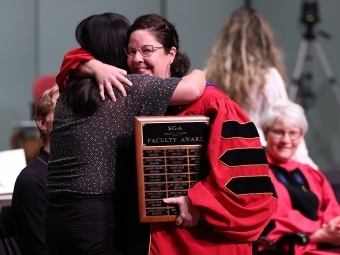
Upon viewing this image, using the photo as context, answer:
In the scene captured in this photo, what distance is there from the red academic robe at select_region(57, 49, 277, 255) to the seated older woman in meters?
1.26

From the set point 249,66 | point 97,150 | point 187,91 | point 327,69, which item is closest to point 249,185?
point 187,91

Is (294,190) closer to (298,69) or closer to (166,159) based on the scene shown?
(166,159)

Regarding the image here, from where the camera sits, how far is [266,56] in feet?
15.1

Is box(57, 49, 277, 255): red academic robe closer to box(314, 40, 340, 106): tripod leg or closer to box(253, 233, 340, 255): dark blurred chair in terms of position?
box(253, 233, 340, 255): dark blurred chair

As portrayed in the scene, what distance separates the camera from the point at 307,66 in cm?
714

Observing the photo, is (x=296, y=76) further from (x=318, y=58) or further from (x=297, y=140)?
(x=297, y=140)

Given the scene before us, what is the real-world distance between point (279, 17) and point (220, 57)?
3080mm

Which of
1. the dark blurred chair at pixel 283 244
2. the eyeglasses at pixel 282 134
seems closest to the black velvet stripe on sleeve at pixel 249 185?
the dark blurred chair at pixel 283 244

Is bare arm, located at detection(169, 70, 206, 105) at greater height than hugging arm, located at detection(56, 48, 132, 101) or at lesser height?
lesser

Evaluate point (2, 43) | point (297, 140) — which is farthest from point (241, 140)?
point (2, 43)

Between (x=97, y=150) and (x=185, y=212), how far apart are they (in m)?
0.34

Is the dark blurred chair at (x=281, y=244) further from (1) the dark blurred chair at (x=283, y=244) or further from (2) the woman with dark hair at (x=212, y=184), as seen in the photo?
(2) the woman with dark hair at (x=212, y=184)

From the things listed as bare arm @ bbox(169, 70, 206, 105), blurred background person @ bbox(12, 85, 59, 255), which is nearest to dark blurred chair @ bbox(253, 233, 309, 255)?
blurred background person @ bbox(12, 85, 59, 255)

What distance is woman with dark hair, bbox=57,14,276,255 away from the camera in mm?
2285
